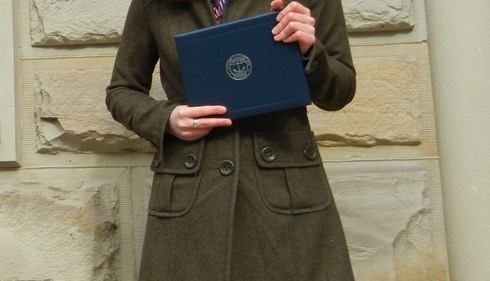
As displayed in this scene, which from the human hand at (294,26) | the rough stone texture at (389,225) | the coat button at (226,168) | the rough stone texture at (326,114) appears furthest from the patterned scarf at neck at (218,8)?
the rough stone texture at (389,225)

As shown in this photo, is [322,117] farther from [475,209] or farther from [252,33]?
[252,33]

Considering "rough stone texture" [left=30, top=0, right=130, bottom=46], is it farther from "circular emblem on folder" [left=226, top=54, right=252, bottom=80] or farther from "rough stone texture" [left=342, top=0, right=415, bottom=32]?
"circular emblem on folder" [left=226, top=54, right=252, bottom=80]

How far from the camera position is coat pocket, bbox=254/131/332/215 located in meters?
1.31

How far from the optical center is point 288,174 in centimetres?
133

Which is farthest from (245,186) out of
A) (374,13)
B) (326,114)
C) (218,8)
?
(374,13)

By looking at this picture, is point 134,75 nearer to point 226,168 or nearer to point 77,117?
point 226,168

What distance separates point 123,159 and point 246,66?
723 mm

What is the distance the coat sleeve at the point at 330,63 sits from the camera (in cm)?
129

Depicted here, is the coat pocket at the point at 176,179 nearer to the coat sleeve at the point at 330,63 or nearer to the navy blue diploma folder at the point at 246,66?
the navy blue diploma folder at the point at 246,66

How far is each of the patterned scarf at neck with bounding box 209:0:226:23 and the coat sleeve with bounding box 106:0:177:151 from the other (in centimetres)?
13

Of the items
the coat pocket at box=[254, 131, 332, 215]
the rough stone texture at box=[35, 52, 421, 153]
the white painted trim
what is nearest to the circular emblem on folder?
the coat pocket at box=[254, 131, 332, 215]

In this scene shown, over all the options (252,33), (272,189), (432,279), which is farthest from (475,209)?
(252,33)

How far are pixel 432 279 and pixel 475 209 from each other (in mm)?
177

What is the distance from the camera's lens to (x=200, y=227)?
1.31 m
